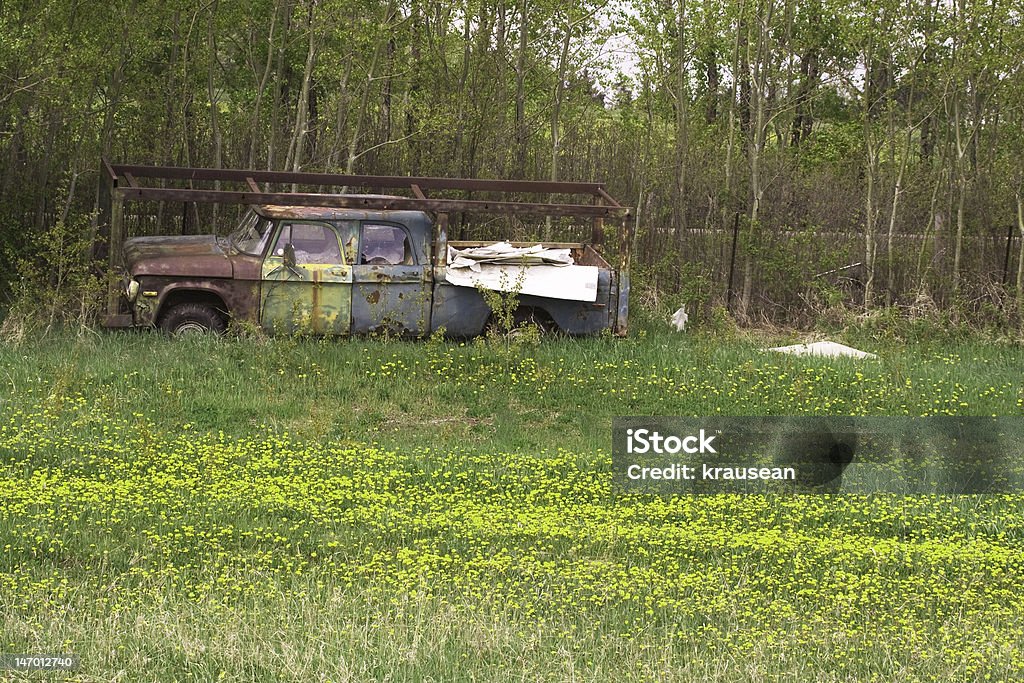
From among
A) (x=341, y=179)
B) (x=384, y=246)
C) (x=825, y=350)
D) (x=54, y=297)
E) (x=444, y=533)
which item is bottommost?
(x=444, y=533)

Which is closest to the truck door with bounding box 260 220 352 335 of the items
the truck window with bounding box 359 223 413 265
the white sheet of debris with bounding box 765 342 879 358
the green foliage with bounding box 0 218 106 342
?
the truck window with bounding box 359 223 413 265

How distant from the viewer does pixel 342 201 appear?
531 inches

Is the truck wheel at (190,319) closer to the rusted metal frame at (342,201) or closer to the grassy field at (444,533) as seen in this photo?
the grassy field at (444,533)

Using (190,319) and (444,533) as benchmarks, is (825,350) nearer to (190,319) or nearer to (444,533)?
(190,319)

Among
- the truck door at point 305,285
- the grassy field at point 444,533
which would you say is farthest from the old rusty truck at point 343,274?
the grassy field at point 444,533

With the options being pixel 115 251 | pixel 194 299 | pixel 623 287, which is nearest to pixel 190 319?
pixel 194 299

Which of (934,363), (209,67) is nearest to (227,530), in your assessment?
(934,363)

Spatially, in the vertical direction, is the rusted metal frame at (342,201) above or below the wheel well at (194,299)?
above

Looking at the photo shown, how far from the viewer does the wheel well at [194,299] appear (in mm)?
13180

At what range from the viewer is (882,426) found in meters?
11.0

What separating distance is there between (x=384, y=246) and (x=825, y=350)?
16.7 ft

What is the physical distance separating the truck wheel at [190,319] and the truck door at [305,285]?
571 mm

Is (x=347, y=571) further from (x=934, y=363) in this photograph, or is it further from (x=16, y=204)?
(x=16, y=204)

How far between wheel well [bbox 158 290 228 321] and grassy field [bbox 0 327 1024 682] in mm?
756
